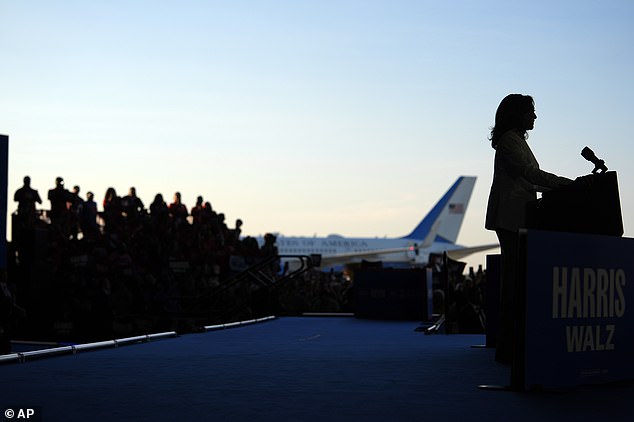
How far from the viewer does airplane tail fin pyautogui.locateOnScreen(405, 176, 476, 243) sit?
67.9m

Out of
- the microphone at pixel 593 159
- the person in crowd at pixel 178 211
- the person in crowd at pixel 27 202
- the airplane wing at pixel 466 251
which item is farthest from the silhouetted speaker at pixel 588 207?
the airplane wing at pixel 466 251

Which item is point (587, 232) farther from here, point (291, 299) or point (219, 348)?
point (291, 299)

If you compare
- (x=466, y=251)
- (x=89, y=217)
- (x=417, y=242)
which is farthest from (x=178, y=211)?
(x=417, y=242)

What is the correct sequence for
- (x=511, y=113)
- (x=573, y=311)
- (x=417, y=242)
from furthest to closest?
(x=417, y=242), (x=511, y=113), (x=573, y=311)

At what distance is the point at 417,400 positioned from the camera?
433 centimetres

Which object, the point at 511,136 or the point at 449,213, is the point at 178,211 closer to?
the point at 511,136

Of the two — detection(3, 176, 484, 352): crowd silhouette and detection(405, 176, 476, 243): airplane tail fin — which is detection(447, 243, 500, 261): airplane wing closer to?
detection(405, 176, 476, 243): airplane tail fin

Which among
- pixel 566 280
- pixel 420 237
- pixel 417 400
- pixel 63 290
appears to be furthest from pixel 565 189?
pixel 420 237

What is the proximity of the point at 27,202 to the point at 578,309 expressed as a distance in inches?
458

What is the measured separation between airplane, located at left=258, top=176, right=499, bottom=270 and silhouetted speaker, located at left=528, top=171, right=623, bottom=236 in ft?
159

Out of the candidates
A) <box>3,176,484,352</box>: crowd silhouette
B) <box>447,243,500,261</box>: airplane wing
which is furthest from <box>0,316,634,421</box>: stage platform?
<box>447,243,500,261</box>: airplane wing

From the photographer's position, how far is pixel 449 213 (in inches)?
2719

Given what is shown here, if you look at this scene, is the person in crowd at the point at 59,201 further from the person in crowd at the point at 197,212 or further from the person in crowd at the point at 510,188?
the person in crowd at the point at 510,188

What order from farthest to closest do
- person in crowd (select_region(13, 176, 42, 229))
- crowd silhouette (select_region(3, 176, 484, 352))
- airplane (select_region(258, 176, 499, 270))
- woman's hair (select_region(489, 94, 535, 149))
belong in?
airplane (select_region(258, 176, 499, 270))
person in crowd (select_region(13, 176, 42, 229))
crowd silhouette (select_region(3, 176, 484, 352))
woman's hair (select_region(489, 94, 535, 149))
